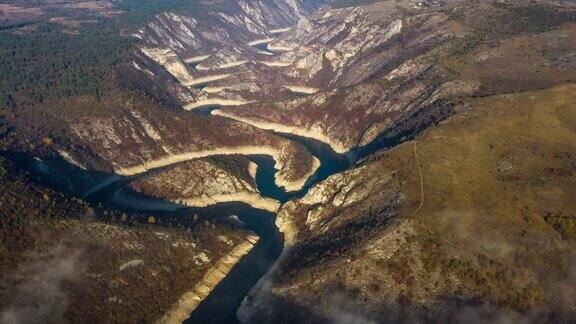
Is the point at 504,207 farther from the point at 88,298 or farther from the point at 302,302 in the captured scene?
the point at 88,298

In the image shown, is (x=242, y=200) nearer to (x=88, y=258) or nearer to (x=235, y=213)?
(x=235, y=213)

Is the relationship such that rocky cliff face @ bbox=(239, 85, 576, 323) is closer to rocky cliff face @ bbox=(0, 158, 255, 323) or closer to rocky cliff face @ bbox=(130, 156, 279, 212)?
rocky cliff face @ bbox=(0, 158, 255, 323)

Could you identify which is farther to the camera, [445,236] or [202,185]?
[202,185]

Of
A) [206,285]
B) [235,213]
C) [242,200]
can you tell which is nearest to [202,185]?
[242,200]

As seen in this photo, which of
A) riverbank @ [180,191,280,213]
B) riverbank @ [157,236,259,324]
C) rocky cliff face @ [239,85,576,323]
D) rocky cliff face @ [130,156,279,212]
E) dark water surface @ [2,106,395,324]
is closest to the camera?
rocky cliff face @ [239,85,576,323]

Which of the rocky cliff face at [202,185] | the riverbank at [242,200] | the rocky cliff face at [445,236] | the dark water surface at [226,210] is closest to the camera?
the rocky cliff face at [445,236]

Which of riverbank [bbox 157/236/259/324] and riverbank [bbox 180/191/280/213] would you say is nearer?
riverbank [bbox 157/236/259/324]

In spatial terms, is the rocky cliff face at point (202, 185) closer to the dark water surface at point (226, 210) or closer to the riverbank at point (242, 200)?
the riverbank at point (242, 200)

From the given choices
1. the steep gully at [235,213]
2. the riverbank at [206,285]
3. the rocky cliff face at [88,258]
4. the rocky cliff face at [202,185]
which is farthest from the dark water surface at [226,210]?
the rocky cliff face at [88,258]

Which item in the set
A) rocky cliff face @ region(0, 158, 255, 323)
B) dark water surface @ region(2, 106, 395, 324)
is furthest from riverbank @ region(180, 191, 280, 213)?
rocky cliff face @ region(0, 158, 255, 323)

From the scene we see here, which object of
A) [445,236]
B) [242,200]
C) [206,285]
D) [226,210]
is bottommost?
[242,200]

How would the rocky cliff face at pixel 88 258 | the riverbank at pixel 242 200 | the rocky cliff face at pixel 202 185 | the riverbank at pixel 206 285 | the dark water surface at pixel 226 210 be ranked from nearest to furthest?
the rocky cliff face at pixel 88 258 → the riverbank at pixel 206 285 → the dark water surface at pixel 226 210 → the riverbank at pixel 242 200 → the rocky cliff face at pixel 202 185

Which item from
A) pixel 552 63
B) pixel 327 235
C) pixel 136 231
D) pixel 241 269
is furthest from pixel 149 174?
pixel 552 63
